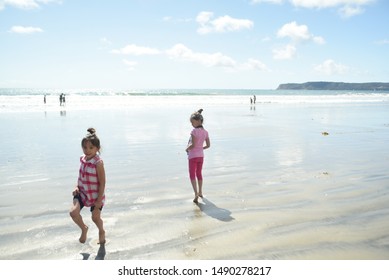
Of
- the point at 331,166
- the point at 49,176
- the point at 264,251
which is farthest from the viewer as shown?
the point at 331,166

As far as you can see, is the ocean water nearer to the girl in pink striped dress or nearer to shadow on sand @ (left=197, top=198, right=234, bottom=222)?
shadow on sand @ (left=197, top=198, right=234, bottom=222)

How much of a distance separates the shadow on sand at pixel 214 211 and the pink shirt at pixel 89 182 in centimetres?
216

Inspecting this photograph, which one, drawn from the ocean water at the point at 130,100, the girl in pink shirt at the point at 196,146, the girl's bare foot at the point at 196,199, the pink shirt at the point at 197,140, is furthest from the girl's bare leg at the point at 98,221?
the ocean water at the point at 130,100

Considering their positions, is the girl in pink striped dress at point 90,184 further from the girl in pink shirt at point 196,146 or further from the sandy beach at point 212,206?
the girl in pink shirt at point 196,146

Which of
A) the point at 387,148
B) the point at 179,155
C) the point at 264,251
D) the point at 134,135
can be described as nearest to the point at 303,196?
the point at 264,251

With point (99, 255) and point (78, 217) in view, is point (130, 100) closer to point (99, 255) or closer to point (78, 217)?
point (78, 217)

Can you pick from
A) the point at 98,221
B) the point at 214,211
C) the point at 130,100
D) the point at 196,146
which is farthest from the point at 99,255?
the point at 130,100

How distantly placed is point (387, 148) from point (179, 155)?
785 cm

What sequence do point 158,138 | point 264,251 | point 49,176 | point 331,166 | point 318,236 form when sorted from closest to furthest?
point 264,251, point 318,236, point 49,176, point 331,166, point 158,138

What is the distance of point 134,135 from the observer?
1642 cm

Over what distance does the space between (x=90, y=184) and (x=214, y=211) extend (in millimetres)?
2425

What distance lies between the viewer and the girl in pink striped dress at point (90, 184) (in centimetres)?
481

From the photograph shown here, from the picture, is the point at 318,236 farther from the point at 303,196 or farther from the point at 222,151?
the point at 222,151

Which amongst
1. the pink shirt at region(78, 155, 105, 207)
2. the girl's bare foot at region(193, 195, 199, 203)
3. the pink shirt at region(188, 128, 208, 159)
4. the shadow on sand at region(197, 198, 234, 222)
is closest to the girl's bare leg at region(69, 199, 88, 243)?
the pink shirt at region(78, 155, 105, 207)
